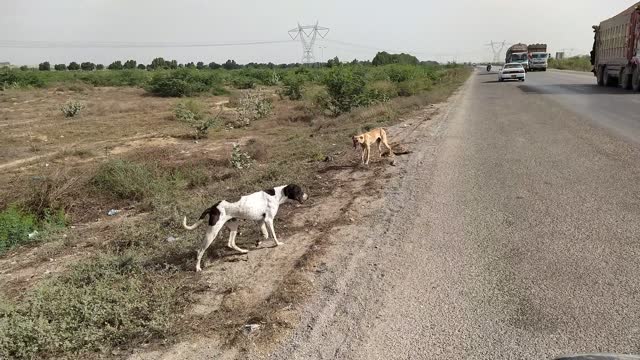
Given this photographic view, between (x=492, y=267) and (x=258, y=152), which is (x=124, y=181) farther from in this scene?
(x=492, y=267)

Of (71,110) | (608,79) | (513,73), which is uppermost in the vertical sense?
(513,73)

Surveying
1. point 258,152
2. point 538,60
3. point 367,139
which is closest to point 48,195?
point 258,152

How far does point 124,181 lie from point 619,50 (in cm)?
2254

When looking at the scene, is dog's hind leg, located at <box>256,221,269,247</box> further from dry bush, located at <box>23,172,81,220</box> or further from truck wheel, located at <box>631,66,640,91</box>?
truck wheel, located at <box>631,66,640,91</box>

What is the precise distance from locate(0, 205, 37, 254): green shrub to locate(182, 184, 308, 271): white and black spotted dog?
11.7ft

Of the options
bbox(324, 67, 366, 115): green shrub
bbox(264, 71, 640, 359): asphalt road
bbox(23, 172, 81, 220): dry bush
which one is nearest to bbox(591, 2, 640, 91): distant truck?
bbox(324, 67, 366, 115): green shrub

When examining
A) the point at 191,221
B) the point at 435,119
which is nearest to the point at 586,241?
the point at 191,221

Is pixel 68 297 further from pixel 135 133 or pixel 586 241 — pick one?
pixel 135 133

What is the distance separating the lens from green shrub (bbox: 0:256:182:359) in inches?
144

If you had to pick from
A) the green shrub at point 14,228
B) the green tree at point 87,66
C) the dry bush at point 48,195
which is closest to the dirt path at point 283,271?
the green shrub at point 14,228

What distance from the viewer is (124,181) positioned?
9.27 metres

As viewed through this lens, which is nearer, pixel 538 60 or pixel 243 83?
pixel 243 83

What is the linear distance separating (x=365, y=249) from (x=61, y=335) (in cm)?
284

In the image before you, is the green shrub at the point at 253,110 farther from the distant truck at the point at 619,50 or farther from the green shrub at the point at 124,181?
the distant truck at the point at 619,50
